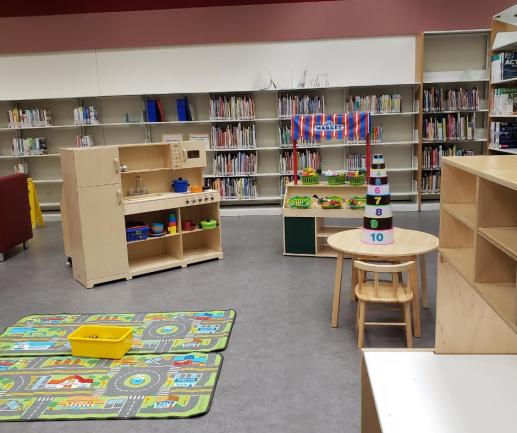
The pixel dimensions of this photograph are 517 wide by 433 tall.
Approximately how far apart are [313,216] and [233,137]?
3.24m

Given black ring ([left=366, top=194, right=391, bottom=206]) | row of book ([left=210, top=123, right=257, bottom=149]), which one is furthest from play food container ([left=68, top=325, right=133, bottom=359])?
row of book ([left=210, top=123, right=257, bottom=149])

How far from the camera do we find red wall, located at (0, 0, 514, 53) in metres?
8.23

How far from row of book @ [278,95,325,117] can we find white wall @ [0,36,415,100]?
0.29 meters

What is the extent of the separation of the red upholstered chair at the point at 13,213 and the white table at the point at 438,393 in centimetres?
537

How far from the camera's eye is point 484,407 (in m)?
1.83

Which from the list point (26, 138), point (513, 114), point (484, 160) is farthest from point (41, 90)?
point (484, 160)

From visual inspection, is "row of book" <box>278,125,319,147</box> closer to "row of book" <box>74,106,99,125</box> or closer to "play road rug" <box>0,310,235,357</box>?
"row of book" <box>74,106,99,125</box>

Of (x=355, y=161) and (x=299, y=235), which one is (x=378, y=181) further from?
(x=355, y=161)

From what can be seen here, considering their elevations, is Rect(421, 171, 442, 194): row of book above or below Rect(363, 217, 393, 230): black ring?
below

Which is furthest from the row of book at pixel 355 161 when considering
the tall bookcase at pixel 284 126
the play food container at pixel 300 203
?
the play food container at pixel 300 203

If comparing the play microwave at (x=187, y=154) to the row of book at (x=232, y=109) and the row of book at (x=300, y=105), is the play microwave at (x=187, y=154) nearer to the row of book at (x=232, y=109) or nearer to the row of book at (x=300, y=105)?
the row of book at (x=232, y=109)

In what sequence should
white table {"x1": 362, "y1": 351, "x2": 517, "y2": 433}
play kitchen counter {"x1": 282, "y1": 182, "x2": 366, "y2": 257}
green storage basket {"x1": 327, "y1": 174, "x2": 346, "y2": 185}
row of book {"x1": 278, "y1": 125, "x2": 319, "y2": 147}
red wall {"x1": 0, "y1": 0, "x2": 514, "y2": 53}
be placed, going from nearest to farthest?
white table {"x1": 362, "y1": 351, "x2": 517, "y2": 433}
play kitchen counter {"x1": 282, "y1": 182, "x2": 366, "y2": 257}
green storage basket {"x1": 327, "y1": 174, "x2": 346, "y2": 185}
red wall {"x1": 0, "y1": 0, "x2": 514, "y2": 53}
row of book {"x1": 278, "y1": 125, "x2": 319, "y2": 147}

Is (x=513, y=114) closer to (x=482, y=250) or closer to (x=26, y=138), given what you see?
(x=482, y=250)

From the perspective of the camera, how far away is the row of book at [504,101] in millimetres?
6602
